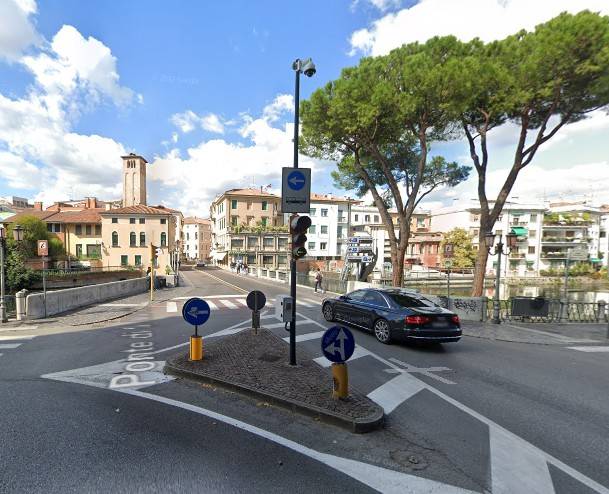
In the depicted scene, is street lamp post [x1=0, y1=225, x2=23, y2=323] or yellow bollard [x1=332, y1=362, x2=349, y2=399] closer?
yellow bollard [x1=332, y1=362, x2=349, y2=399]

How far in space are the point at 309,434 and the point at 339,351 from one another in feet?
3.73

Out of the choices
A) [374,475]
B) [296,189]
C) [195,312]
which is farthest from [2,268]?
[374,475]

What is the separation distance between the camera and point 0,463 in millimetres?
3266

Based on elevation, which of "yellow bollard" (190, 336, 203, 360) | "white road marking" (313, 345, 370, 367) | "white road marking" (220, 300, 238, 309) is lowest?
"white road marking" (220, 300, 238, 309)

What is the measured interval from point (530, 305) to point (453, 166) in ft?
34.8

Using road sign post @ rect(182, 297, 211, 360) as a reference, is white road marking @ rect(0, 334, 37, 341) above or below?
below

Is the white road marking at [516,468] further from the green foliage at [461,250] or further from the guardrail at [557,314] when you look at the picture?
the green foliage at [461,250]

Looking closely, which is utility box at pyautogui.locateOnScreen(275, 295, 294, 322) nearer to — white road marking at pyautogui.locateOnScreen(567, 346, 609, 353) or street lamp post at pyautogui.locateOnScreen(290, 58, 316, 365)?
street lamp post at pyautogui.locateOnScreen(290, 58, 316, 365)

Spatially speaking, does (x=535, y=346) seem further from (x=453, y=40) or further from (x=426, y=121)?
(x=453, y=40)

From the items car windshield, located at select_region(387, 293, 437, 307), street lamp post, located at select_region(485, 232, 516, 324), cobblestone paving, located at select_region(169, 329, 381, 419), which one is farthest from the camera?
street lamp post, located at select_region(485, 232, 516, 324)

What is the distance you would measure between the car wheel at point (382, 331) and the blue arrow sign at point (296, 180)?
4430 millimetres

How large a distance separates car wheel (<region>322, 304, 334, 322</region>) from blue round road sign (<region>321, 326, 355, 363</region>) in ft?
20.7

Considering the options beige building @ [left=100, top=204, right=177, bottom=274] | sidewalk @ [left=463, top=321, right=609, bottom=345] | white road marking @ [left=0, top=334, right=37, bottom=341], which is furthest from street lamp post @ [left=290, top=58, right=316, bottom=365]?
beige building @ [left=100, top=204, right=177, bottom=274]

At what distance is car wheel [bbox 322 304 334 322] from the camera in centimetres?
1088
